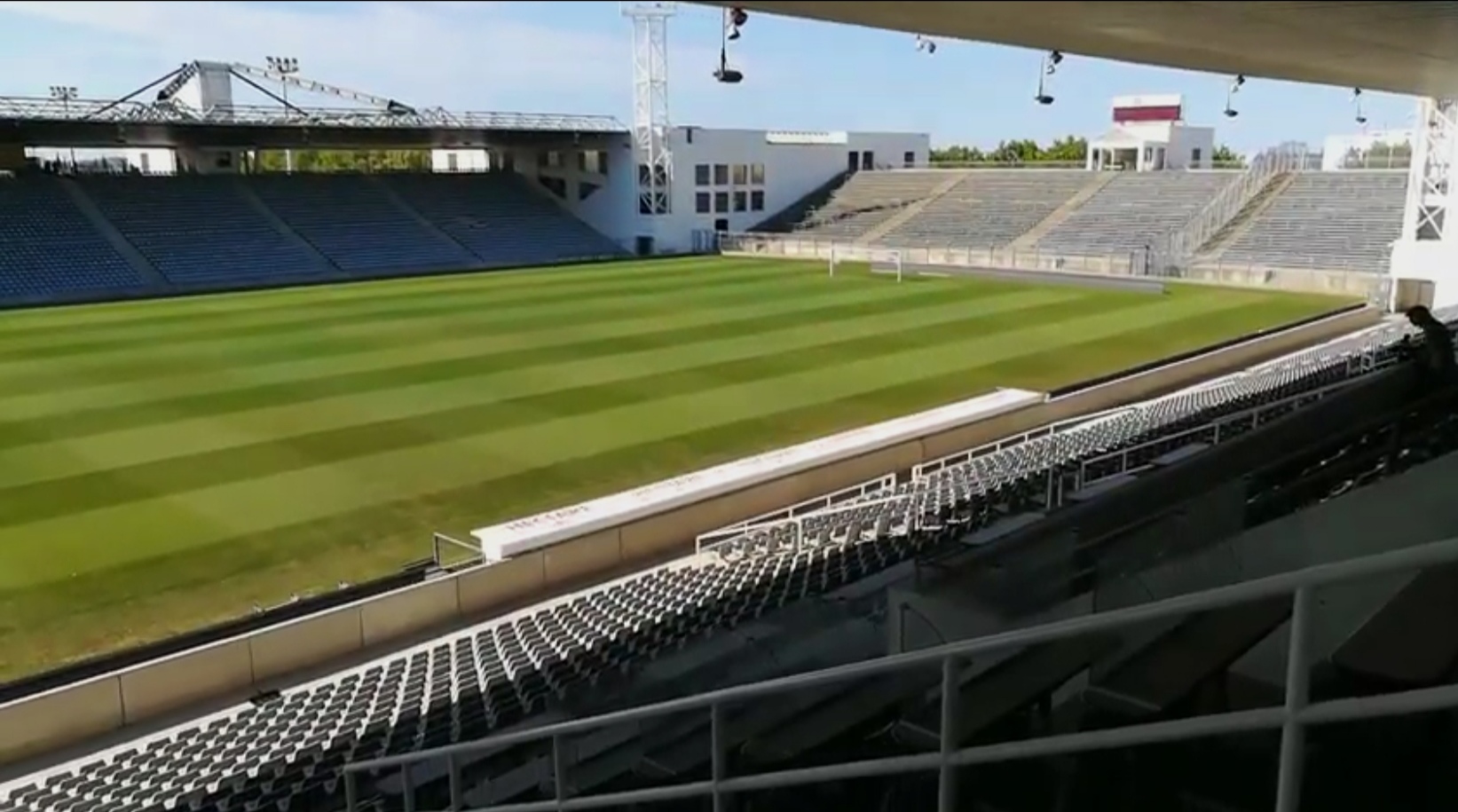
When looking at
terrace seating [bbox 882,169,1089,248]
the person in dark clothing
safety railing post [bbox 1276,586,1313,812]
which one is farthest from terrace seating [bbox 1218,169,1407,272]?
safety railing post [bbox 1276,586,1313,812]

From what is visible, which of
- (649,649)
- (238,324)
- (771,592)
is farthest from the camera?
(238,324)

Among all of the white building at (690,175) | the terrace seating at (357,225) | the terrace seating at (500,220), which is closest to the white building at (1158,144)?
the white building at (690,175)

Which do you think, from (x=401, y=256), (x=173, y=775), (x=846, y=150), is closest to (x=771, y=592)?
(x=173, y=775)

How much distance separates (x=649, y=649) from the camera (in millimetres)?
7477

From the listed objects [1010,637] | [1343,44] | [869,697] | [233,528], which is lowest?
[233,528]

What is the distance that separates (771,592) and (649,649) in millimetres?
1311

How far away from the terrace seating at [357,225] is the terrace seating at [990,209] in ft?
51.5

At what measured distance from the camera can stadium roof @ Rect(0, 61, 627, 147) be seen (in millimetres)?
33844

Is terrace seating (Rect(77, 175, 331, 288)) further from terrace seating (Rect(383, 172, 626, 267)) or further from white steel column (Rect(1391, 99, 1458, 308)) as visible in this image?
white steel column (Rect(1391, 99, 1458, 308))

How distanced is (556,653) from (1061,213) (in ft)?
124

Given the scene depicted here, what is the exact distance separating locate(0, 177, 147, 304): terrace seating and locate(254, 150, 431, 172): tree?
1014 cm

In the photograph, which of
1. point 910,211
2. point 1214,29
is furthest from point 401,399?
point 910,211

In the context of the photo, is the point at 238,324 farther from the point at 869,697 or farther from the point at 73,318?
the point at 869,697

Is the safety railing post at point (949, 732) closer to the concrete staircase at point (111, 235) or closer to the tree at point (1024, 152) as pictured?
the concrete staircase at point (111, 235)
